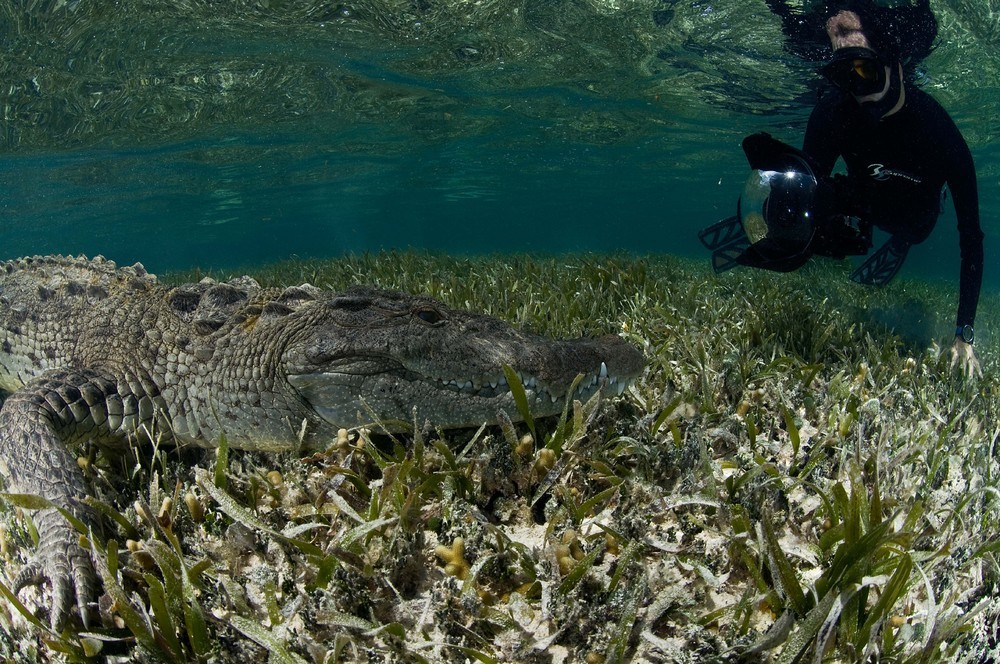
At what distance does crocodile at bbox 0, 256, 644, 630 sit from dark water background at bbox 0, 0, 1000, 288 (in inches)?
362

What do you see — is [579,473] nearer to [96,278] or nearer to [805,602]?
[805,602]

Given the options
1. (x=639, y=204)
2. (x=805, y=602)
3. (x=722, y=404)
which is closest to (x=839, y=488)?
(x=805, y=602)

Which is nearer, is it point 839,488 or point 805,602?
point 805,602

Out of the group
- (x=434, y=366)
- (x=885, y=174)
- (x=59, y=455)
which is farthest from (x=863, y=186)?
(x=59, y=455)

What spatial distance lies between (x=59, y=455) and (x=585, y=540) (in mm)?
2156

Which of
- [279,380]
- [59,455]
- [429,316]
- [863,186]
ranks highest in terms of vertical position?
[863,186]

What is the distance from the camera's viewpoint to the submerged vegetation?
1513mm

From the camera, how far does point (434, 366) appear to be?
2400 millimetres

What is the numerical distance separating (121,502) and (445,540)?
1.48 metres

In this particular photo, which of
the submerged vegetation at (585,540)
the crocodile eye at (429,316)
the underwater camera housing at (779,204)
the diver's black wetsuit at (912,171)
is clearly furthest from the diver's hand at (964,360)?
the crocodile eye at (429,316)

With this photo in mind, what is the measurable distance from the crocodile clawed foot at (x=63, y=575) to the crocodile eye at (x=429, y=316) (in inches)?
58.8

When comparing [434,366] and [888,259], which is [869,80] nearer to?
[888,259]

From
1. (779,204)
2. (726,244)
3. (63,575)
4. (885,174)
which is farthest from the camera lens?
(726,244)

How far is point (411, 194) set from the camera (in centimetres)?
4209
